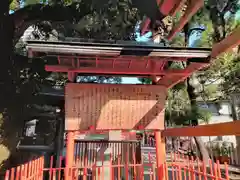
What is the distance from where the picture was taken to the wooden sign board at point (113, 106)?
336 centimetres

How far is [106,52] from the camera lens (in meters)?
2.41

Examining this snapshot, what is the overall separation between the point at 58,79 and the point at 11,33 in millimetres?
3967

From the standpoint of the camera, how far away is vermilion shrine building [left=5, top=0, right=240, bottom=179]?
8.21 ft

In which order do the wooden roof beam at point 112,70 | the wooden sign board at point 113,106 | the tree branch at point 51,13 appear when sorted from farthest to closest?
1. the tree branch at point 51,13
2. the wooden sign board at point 113,106
3. the wooden roof beam at point 112,70

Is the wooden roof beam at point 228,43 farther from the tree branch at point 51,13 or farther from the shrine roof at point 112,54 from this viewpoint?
the tree branch at point 51,13

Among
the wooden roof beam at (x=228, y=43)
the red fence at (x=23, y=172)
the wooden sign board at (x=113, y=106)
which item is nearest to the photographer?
the wooden roof beam at (x=228, y=43)

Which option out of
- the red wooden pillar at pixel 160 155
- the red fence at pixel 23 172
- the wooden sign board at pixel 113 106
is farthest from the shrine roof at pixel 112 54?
the red fence at pixel 23 172

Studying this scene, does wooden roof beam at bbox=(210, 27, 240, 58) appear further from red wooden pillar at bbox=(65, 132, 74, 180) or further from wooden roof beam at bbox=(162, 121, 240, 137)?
red wooden pillar at bbox=(65, 132, 74, 180)

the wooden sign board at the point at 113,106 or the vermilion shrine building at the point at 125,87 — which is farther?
the wooden sign board at the point at 113,106

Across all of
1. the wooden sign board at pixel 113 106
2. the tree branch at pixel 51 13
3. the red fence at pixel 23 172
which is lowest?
the red fence at pixel 23 172

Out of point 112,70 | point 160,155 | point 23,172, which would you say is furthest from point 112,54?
point 160,155

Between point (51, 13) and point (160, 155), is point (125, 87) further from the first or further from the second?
point (51, 13)

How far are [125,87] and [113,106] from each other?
14.4 inches

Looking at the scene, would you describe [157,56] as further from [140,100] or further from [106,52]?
[140,100]
